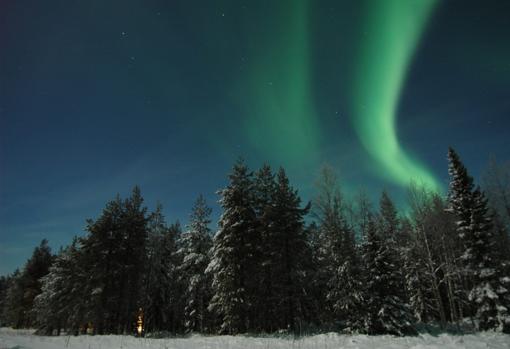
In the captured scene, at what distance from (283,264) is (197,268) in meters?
12.4

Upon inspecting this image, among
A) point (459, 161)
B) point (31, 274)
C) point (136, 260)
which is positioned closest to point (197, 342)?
point (136, 260)

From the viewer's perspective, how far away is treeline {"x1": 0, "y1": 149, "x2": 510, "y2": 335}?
20922 mm

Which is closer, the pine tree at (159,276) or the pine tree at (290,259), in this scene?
the pine tree at (290,259)

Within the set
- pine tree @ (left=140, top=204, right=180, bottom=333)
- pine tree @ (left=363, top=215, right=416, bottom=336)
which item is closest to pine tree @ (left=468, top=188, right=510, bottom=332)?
pine tree @ (left=363, top=215, right=416, bottom=336)

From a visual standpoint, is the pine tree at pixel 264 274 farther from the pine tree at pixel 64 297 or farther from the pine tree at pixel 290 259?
the pine tree at pixel 64 297


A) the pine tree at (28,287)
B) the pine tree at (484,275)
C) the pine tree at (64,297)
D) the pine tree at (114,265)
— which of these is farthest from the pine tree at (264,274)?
the pine tree at (28,287)

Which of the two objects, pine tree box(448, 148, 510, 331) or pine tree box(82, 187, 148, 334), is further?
pine tree box(82, 187, 148, 334)

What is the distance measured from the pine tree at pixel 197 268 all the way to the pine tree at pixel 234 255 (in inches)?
267

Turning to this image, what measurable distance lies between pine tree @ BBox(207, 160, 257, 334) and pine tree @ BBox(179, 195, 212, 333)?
678 cm

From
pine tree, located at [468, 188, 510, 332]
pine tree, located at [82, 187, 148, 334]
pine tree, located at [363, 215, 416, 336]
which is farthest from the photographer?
pine tree, located at [82, 187, 148, 334]

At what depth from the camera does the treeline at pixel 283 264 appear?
20.9 m

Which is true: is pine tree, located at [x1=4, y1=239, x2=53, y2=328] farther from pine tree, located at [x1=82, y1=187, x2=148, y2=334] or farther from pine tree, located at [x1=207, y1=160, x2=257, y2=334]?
pine tree, located at [x1=207, y1=160, x2=257, y2=334]

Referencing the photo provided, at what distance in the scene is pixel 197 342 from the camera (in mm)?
16812

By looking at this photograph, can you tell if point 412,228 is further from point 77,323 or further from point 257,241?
point 77,323
